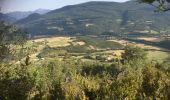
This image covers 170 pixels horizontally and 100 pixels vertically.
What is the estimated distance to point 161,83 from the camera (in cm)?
3859

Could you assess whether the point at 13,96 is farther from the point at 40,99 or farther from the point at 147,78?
the point at 147,78

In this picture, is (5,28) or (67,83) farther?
(5,28)

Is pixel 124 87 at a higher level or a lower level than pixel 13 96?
higher

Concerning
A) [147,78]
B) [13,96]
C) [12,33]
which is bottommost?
[13,96]

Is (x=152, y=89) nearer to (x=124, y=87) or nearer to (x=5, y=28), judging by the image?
(x=124, y=87)

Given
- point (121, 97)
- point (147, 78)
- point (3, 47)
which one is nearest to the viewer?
point (121, 97)

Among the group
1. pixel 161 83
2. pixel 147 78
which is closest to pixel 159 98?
pixel 161 83

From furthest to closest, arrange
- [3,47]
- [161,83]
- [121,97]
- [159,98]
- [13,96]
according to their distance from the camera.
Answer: [3,47]
[13,96]
[161,83]
[159,98]
[121,97]

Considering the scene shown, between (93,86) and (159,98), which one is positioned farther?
(93,86)

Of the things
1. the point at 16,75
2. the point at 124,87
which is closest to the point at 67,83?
the point at 124,87

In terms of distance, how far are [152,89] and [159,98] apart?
4458 mm

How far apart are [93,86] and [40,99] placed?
701 centimetres

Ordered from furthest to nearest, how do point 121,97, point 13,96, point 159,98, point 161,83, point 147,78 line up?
point 13,96 → point 147,78 → point 161,83 → point 159,98 → point 121,97

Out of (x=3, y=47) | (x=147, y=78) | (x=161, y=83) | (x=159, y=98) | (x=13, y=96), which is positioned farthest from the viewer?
(x=3, y=47)
